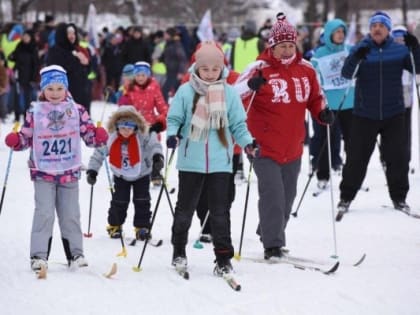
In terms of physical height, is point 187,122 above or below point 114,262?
above

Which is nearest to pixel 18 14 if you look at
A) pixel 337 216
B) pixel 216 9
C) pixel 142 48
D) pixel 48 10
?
pixel 48 10

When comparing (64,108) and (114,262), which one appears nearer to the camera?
(64,108)

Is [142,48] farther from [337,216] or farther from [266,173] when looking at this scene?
[266,173]

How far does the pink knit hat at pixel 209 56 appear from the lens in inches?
232

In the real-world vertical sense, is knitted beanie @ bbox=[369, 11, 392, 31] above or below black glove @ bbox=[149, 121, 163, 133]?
above

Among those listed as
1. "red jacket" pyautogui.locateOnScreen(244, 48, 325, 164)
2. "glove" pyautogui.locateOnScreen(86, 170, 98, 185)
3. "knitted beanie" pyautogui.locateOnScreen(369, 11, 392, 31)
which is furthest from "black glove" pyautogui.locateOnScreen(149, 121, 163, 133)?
"knitted beanie" pyautogui.locateOnScreen(369, 11, 392, 31)

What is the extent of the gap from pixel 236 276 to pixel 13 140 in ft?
5.87

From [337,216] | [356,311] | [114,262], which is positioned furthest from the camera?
[337,216]

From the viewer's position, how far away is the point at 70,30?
11.7 metres

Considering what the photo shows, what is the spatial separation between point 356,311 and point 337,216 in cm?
336

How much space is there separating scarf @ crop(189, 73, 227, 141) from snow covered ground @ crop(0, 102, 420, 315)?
102cm

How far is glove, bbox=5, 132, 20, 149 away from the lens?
A: 235 inches

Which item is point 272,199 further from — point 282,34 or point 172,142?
point 282,34

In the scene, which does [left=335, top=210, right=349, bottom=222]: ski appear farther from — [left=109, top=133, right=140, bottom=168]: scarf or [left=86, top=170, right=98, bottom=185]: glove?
[left=86, top=170, right=98, bottom=185]: glove
